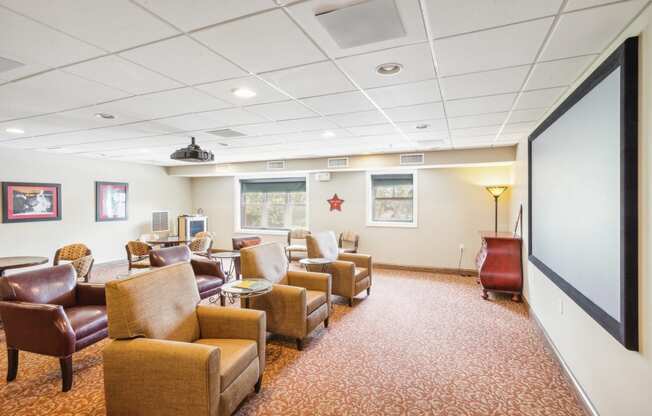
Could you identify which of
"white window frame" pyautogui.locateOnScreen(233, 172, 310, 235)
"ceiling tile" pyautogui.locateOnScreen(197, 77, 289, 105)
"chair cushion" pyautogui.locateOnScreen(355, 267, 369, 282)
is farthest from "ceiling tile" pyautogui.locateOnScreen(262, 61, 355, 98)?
"white window frame" pyautogui.locateOnScreen(233, 172, 310, 235)

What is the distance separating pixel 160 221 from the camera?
342 inches

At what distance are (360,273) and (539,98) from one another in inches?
121

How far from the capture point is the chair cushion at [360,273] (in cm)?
481

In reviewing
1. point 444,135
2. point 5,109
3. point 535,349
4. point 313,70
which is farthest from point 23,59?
point 535,349

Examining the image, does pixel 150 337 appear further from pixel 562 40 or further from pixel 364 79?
pixel 562 40

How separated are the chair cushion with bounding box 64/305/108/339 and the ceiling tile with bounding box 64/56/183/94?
2.02 meters

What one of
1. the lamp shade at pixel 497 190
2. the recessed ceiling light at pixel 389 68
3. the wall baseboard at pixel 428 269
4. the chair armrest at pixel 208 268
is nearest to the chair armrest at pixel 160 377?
the recessed ceiling light at pixel 389 68

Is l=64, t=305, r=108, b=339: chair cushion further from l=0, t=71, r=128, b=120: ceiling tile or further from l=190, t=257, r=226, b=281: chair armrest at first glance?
l=0, t=71, r=128, b=120: ceiling tile

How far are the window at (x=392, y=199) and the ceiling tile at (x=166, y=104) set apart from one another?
15.5 ft

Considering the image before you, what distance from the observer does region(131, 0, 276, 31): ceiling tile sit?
1615 millimetres

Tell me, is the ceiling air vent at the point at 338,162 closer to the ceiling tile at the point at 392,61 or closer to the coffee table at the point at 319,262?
the coffee table at the point at 319,262

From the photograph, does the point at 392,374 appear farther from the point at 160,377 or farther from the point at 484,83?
the point at 484,83

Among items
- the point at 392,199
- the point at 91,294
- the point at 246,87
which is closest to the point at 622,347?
the point at 246,87

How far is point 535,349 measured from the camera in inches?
131
